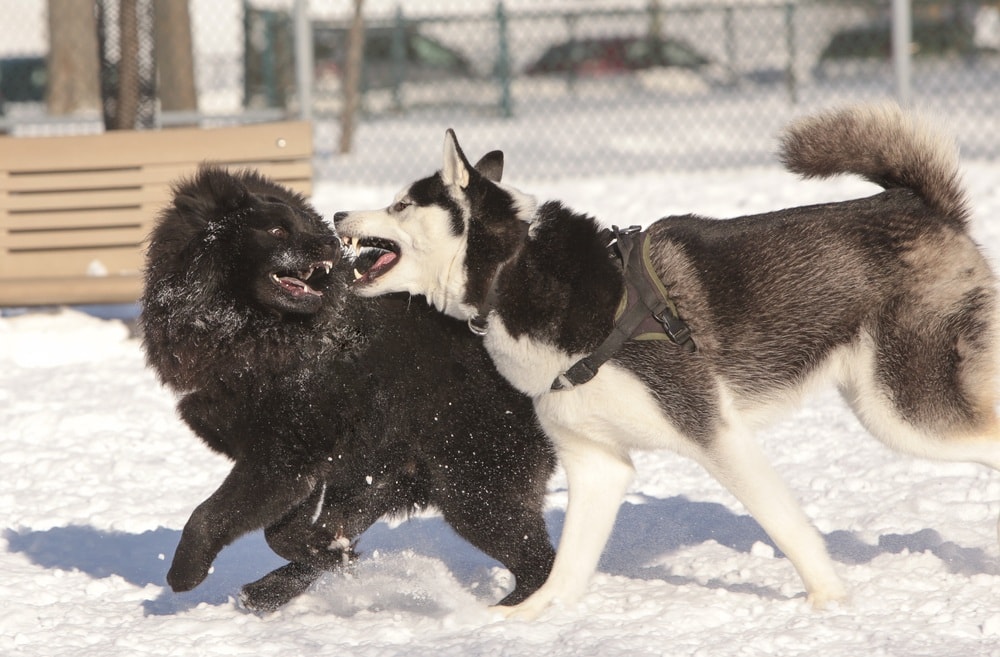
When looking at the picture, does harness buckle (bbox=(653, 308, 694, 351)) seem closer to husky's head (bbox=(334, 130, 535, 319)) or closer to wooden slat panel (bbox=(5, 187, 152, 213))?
husky's head (bbox=(334, 130, 535, 319))

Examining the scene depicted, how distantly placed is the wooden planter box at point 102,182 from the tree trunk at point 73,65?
7.70m

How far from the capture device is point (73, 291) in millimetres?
6578

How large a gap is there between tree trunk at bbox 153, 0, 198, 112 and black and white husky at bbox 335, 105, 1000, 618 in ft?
22.2

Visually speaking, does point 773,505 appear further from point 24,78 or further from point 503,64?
point 24,78

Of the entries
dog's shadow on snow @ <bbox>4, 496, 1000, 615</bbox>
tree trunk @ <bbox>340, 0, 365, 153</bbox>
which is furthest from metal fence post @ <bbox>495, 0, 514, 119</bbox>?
dog's shadow on snow @ <bbox>4, 496, 1000, 615</bbox>

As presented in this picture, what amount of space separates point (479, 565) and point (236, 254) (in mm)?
1394

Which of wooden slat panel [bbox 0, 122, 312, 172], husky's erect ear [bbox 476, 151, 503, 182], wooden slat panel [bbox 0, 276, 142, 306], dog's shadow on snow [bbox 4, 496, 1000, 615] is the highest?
husky's erect ear [bbox 476, 151, 503, 182]

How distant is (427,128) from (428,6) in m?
3.94

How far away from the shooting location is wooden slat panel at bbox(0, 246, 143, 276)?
7344 millimetres

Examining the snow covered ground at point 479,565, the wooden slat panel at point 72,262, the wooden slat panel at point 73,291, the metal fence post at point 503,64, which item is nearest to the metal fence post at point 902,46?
the snow covered ground at point 479,565

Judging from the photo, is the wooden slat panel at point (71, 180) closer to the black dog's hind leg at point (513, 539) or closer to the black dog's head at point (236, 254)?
the black dog's head at point (236, 254)

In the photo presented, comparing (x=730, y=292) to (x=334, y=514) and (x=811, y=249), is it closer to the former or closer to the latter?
(x=811, y=249)

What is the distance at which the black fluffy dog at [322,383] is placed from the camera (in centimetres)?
363

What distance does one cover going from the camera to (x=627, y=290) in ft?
11.4
